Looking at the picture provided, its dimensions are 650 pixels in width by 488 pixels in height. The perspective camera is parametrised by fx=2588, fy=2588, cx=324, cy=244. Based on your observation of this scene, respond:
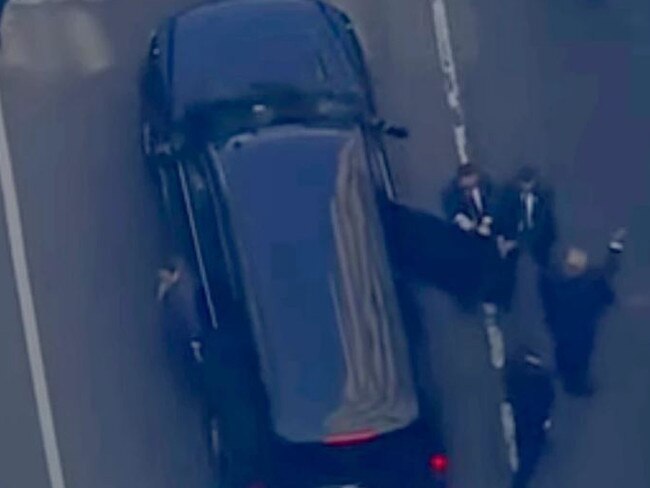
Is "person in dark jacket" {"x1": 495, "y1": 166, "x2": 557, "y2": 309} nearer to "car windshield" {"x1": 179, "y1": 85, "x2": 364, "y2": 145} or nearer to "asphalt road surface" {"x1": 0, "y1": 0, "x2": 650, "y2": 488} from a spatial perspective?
"asphalt road surface" {"x1": 0, "y1": 0, "x2": 650, "y2": 488}

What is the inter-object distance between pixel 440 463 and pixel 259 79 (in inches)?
99.9

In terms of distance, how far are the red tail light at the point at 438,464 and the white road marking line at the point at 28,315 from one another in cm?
223

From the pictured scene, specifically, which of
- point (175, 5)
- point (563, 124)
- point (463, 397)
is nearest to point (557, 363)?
point (463, 397)

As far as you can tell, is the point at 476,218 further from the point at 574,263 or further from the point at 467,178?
the point at 574,263

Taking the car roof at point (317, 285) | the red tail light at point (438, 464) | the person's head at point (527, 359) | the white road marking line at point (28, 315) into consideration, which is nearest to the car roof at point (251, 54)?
the car roof at point (317, 285)

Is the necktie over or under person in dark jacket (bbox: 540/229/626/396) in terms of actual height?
over

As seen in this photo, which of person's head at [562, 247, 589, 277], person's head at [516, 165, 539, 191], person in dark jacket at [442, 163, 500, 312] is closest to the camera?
person in dark jacket at [442, 163, 500, 312]

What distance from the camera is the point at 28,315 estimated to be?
15.7m

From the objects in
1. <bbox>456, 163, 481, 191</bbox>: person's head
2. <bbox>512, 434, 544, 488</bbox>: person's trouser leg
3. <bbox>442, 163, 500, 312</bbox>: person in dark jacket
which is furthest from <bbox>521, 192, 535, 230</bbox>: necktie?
<bbox>512, 434, 544, 488</bbox>: person's trouser leg

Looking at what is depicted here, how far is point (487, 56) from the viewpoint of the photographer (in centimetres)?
1648

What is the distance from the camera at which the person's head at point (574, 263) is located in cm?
1606

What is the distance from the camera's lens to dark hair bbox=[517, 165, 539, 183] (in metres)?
16.2

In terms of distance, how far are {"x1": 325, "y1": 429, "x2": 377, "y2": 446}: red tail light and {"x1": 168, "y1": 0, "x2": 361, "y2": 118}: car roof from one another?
214 centimetres

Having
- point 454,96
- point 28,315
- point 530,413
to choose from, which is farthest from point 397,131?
point 28,315
